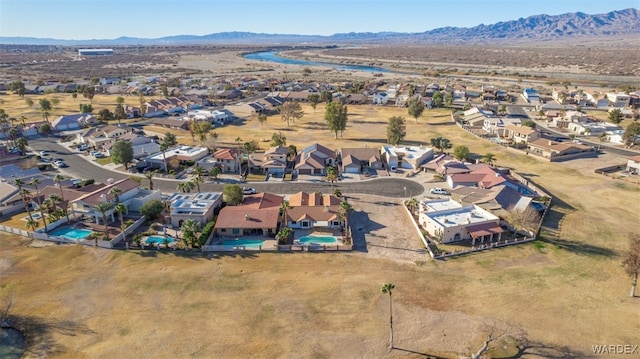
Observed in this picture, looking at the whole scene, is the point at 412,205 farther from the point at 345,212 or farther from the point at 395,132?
the point at 395,132

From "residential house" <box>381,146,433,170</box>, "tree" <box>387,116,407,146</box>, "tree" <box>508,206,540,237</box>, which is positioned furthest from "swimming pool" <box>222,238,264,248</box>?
"tree" <box>387,116,407,146</box>

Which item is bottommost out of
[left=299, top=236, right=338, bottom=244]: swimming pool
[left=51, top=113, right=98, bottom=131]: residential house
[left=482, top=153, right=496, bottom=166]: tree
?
→ [left=299, top=236, right=338, bottom=244]: swimming pool

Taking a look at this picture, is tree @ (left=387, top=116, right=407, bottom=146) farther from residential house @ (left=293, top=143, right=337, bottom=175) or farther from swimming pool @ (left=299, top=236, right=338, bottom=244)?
swimming pool @ (left=299, top=236, right=338, bottom=244)

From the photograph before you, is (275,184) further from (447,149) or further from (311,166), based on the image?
(447,149)

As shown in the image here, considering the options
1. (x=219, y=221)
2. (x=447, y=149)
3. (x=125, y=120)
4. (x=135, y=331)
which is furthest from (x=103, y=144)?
(x=447, y=149)

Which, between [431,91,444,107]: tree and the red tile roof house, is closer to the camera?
the red tile roof house

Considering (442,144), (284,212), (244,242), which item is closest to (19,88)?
(284,212)
